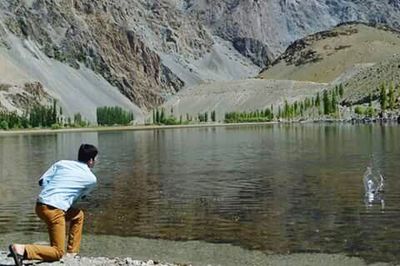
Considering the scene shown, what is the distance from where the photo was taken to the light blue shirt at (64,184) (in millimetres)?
17172

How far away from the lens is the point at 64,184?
17.2 meters

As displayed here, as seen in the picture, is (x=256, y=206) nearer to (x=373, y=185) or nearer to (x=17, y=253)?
(x=373, y=185)

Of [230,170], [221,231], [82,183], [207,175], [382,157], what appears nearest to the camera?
[82,183]

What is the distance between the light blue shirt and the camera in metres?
17.2

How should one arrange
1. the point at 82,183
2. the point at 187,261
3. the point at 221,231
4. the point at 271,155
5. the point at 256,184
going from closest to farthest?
1. the point at 82,183
2. the point at 187,261
3. the point at 221,231
4. the point at 256,184
5. the point at 271,155

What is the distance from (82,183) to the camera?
1733cm

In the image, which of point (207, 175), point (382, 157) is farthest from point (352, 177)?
point (382, 157)

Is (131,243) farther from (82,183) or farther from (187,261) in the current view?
(82,183)

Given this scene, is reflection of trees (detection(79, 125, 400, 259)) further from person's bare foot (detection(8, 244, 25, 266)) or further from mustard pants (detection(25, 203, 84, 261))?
person's bare foot (detection(8, 244, 25, 266))

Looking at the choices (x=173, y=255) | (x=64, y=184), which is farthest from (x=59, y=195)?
(x=173, y=255)

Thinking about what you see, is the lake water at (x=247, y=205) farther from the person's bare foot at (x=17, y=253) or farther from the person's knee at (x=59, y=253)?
the person's bare foot at (x=17, y=253)

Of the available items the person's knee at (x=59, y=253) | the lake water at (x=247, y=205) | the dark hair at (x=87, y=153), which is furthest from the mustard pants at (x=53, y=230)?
the lake water at (x=247, y=205)

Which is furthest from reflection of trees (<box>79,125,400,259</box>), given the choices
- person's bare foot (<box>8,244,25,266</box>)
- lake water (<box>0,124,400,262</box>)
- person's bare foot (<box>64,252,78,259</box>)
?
person's bare foot (<box>8,244,25,266</box>)

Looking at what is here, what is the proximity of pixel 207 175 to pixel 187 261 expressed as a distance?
98.8 ft
